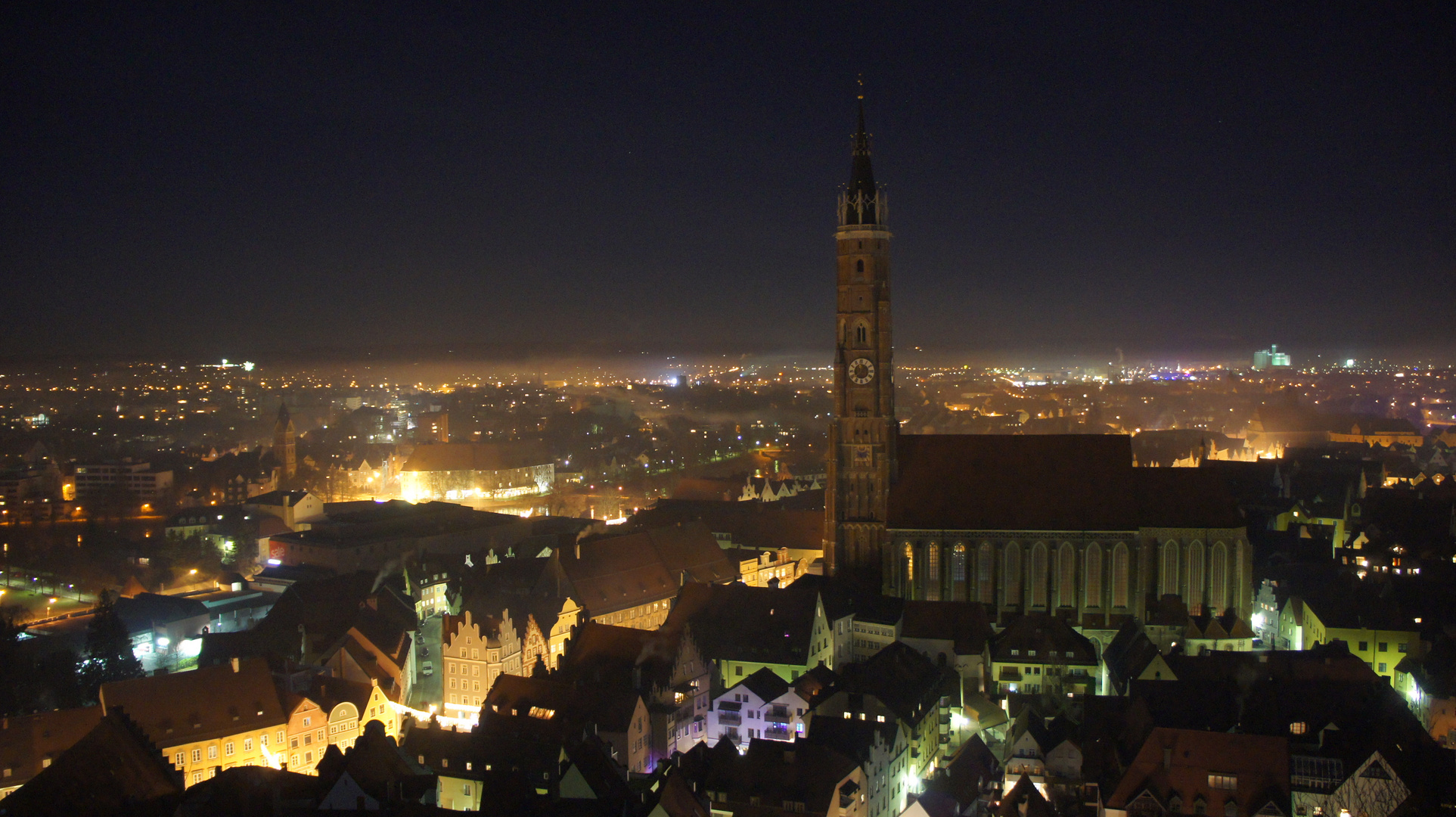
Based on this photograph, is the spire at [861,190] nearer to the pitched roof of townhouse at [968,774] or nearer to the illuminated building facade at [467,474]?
the pitched roof of townhouse at [968,774]

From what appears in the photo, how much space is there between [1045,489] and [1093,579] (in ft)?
14.0

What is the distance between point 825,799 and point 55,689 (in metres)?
31.5

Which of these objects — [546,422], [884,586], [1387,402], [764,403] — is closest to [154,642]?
[884,586]

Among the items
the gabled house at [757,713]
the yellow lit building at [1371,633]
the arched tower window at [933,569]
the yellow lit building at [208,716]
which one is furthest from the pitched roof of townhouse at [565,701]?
the yellow lit building at [1371,633]

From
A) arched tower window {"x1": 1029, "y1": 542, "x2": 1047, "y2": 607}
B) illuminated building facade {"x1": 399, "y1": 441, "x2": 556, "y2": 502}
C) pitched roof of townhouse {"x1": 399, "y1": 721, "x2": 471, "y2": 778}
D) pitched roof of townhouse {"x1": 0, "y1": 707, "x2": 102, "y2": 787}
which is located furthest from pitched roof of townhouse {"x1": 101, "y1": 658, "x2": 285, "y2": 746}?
illuminated building facade {"x1": 399, "y1": 441, "x2": 556, "y2": 502}

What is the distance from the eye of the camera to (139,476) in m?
101

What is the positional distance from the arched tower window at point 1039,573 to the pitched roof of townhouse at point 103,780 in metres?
32.4

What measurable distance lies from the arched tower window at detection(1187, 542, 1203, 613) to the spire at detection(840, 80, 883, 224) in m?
19.7

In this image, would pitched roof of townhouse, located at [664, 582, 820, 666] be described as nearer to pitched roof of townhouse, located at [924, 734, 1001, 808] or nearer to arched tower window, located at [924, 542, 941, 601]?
arched tower window, located at [924, 542, 941, 601]

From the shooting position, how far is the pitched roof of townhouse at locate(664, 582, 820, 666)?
133 feet

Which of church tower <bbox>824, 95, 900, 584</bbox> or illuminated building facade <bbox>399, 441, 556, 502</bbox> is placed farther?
illuminated building facade <bbox>399, 441, 556, 502</bbox>

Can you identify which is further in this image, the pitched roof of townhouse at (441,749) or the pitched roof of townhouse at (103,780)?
the pitched roof of townhouse at (441,749)

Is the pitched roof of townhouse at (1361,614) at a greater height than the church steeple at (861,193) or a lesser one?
lesser

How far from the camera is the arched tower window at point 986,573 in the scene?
4641 centimetres
